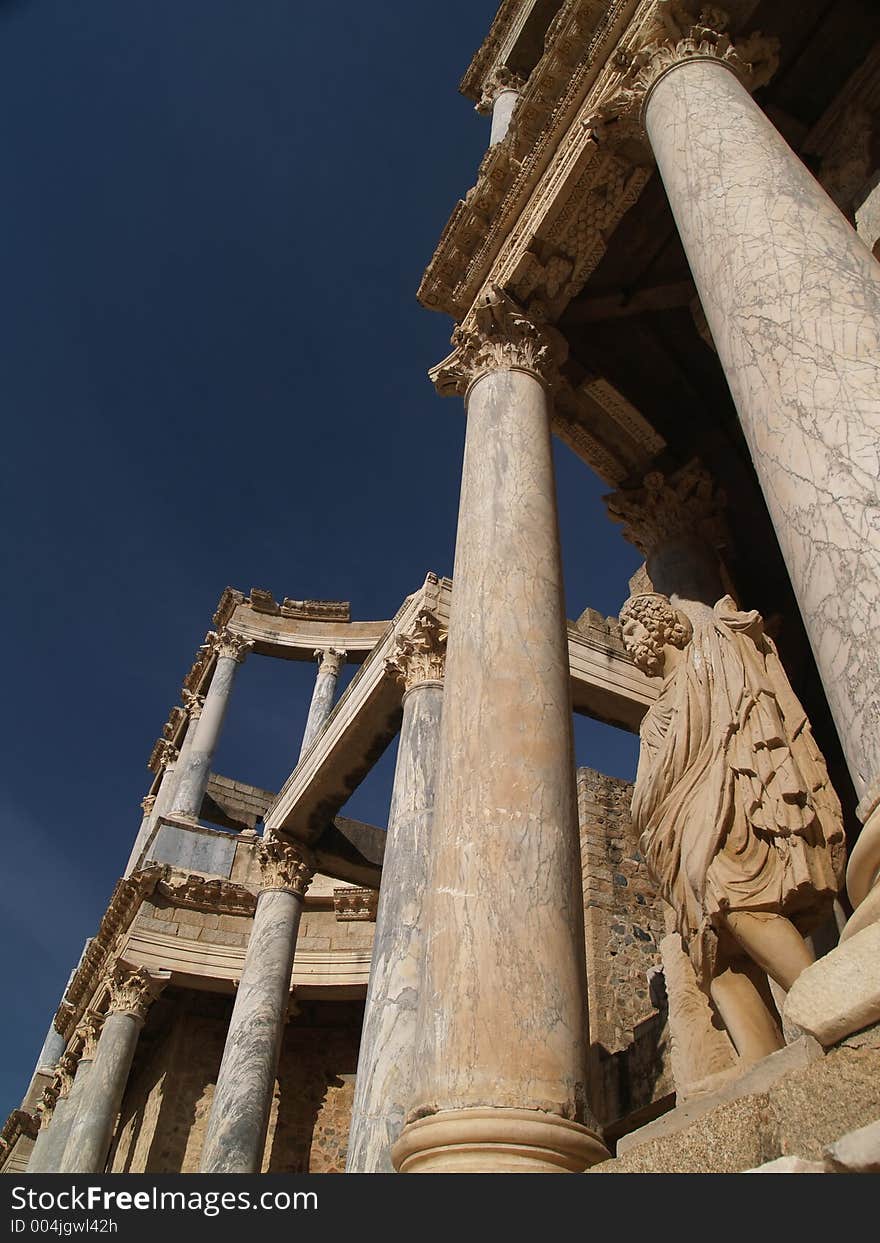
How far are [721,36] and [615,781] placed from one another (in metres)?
10.9

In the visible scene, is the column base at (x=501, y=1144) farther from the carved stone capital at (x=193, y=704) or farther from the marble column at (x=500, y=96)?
the carved stone capital at (x=193, y=704)

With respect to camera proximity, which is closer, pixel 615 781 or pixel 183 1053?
pixel 615 781

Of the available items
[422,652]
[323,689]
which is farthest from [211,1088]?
[422,652]

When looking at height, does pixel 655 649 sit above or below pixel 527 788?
above

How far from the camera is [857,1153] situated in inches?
71.5

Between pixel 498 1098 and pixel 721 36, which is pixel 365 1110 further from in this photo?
pixel 721 36

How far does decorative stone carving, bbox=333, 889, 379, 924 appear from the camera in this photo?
17.6 metres

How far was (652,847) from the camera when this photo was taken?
449 cm

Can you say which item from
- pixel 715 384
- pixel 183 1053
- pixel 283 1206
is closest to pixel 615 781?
pixel 715 384

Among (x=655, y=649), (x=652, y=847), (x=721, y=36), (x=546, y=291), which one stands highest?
(x=546, y=291)

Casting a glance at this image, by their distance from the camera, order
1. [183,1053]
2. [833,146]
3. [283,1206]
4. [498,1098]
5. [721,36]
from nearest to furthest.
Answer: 1. [283,1206]
2. [498,1098]
3. [721,36]
4. [833,146]
5. [183,1053]

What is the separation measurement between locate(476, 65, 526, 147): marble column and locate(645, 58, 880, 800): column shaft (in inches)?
269

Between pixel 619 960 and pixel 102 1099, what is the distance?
885 centimetres

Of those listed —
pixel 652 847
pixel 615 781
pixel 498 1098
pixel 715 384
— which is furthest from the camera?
pixel 615 781
